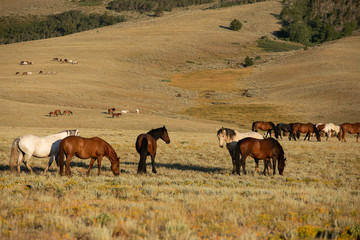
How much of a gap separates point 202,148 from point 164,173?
10325 mm

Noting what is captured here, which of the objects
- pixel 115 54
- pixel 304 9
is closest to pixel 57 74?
pixel 115 54

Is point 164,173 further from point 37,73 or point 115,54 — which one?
point 115,54

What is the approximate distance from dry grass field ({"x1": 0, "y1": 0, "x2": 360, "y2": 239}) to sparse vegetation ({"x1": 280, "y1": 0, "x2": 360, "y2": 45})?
327 inches

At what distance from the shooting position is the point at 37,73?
258 feet

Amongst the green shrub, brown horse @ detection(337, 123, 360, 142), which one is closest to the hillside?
the green shrub

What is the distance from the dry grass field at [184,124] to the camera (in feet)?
26.9

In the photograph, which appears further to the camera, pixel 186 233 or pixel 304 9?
pixel 304 9

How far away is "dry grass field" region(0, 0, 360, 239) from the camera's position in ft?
26.9

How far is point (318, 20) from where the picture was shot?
164500 millimetres

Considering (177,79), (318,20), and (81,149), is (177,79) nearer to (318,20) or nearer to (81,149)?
(81,149)

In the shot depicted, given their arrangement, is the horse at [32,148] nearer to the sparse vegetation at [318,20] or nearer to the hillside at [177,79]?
the hillside at [177,79]

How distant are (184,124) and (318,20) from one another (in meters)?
139

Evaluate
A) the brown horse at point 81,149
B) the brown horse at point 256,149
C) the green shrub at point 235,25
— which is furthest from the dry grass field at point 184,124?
the green shrub at point 235,25

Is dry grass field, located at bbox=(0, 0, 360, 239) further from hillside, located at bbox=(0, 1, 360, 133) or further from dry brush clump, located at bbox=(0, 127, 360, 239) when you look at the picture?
hillside, located at bbox=(0, 1, 360, 133)
